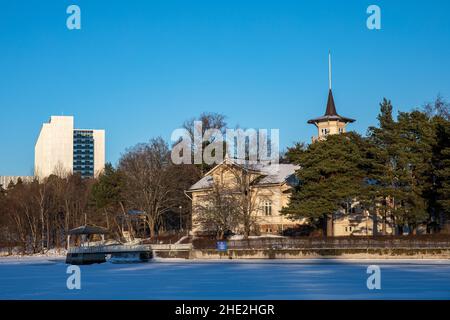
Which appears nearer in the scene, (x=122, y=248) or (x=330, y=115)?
(x=122, y=248)

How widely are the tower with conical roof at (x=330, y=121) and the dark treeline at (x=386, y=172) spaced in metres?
21.5

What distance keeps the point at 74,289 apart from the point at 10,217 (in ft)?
220

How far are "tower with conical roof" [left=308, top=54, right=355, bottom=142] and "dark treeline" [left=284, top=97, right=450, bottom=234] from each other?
848 inches

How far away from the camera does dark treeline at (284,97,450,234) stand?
5131 centimetres

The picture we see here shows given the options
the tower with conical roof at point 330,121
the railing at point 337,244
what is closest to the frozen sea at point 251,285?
the railing at point 337,244

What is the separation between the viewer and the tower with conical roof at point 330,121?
266 feet

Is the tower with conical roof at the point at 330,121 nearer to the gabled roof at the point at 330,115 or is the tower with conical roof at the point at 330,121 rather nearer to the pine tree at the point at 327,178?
the gabled roof at the point at 330,115

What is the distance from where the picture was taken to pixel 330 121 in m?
81.1

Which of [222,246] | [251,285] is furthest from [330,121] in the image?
[251,285]

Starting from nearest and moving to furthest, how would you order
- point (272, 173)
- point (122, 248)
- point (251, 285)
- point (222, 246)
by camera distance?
point (251, 285) → point (222, 246) → point (122, 248) → point (272, 173)

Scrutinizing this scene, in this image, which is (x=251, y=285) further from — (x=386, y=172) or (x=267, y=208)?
(x=267, y=208)

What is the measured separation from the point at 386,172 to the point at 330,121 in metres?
29.1

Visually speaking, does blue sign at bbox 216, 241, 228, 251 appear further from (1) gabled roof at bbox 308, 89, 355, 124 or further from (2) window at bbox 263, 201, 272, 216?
(1) gabled roof at bbox 308, 89, 355, 124

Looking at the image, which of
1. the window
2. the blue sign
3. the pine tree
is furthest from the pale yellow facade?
the blue sign
